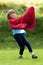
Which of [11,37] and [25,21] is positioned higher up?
[25,21]

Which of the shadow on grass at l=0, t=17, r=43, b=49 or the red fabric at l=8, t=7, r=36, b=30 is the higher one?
the red fabric at l=8, t=7, r=36, b=30

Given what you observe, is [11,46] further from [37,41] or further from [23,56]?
[23,56]

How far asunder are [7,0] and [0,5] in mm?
1156

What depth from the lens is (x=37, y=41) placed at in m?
19.0

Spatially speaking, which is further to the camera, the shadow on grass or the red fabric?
the shadow on grass

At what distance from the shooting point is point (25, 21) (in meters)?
11.1

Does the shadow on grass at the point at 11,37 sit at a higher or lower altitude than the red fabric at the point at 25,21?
lower

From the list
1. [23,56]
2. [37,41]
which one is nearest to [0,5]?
[37,41]

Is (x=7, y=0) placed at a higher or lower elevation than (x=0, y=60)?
lower

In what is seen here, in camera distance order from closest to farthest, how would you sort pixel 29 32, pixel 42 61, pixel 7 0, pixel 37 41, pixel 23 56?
pixel 42 61
pixel 23 56
pixel 37 41
pixel 29 32
pixel 7 0

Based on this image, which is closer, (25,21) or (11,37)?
(25,21)

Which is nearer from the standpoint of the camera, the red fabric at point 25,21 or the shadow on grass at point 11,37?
the red fabric at point 25,21

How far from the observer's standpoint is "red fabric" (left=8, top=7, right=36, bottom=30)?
1105 centimetres

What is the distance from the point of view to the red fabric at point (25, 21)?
1105 cm
